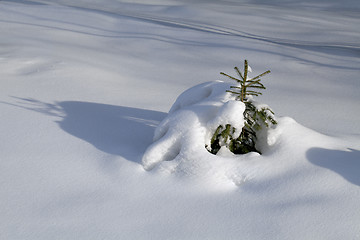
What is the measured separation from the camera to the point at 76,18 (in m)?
7.61

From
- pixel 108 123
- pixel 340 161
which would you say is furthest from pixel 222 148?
pixel 108 123

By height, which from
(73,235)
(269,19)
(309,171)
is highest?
(269,19)

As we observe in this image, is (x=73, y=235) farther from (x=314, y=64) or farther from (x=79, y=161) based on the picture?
(x=314, y=64)

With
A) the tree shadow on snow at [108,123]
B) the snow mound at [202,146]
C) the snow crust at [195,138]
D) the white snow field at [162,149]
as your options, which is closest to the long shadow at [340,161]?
the white snow field at [162,149]

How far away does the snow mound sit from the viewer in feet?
7.65

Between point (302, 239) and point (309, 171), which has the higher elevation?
point (309, 171)

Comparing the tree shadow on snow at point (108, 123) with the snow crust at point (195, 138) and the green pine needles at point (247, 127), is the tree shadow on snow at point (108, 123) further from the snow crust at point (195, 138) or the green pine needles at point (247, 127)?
the green pine needles at point (247, 127)

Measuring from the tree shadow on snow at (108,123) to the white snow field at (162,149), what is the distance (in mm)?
13

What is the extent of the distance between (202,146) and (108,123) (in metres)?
1.06

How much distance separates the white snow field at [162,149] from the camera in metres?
2.09

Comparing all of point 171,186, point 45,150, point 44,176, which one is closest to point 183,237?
point 171,186

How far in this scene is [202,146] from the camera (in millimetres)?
2387

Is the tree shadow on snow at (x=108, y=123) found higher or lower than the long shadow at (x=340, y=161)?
lower

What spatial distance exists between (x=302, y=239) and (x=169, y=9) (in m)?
7.75
